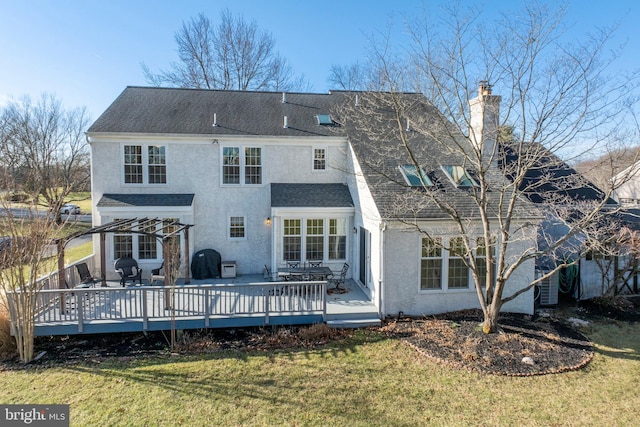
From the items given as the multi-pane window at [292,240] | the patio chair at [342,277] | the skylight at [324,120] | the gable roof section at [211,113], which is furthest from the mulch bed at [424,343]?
the skylight at [324,120]

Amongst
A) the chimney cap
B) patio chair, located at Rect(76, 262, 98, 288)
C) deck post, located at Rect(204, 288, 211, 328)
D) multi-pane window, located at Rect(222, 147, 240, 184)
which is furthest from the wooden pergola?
the chimney cap

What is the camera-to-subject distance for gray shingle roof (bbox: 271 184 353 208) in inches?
517

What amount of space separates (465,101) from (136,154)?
1207cm

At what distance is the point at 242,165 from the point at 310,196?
3.17 meters

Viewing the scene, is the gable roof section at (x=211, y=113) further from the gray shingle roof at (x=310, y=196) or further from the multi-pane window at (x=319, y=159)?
the gray shingle roof at (x=310, y=196)

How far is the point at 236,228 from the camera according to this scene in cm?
1425

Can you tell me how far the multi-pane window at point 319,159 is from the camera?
1472cm

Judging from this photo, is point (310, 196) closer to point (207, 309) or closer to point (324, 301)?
point (324, 301)

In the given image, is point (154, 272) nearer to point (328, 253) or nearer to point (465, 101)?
point (328, 253)

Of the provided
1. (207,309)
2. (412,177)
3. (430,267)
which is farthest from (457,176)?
(207,309)

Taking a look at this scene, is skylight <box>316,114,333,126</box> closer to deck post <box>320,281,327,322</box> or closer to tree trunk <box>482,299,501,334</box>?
deck post <box>320,281,327,322</box>

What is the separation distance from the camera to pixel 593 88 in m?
8.03

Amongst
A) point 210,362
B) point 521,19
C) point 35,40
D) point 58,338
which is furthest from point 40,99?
point 521,19

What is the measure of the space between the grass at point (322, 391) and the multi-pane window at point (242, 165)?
7.62 m
